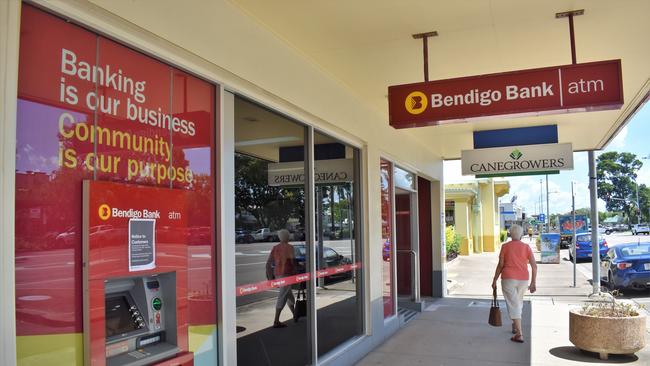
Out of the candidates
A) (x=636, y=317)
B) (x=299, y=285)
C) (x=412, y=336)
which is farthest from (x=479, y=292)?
(x=299, y=285)

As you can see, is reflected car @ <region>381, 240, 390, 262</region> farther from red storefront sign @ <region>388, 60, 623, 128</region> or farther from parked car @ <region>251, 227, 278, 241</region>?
red storefront sign @ <region>388, 60, 623, 128</region>

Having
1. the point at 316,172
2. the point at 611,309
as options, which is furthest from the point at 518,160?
the point at 316,172

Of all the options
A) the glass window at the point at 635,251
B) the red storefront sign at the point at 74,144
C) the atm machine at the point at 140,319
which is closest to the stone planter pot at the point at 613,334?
the red storefront sign at the point at 74,144

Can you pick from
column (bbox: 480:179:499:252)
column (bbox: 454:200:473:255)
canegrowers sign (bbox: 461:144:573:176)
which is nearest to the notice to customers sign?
canegrowers sign (bbox: 461:144:573:176)

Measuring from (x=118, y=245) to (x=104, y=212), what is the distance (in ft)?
0.69

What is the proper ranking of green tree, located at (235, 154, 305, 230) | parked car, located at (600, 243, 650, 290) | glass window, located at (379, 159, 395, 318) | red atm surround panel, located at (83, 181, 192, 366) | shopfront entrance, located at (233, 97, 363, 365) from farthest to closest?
parked car, located at (600, 243, 650, 290) < glass window, located at (379, 159, 395, 318) < shopfront entrance, located at (233, 97, 363, 365) < green tree, located at (235, 154, 305, 230) < red atm surround panel, located at (83, 181, 192, 366)

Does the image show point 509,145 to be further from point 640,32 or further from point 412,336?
point 640,32

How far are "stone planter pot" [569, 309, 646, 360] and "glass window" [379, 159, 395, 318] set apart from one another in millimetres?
3022

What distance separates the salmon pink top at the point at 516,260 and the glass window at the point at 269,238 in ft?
12.2

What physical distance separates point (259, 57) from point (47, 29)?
2198 mm

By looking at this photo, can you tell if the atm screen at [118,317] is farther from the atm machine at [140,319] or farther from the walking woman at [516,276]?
the walking woman at [516,276]

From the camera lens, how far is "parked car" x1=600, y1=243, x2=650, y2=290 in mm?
12430

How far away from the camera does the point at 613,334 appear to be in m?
6.44

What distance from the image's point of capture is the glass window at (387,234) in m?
8.55
